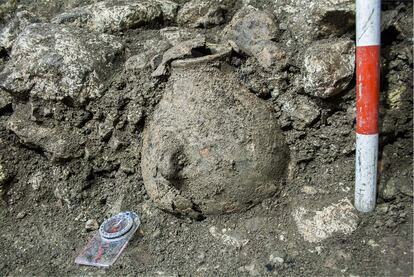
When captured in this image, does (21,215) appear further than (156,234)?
Yes

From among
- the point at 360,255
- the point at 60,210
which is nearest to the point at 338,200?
the point at 360,255

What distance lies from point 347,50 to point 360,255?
0.83 m

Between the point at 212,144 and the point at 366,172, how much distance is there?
63cm

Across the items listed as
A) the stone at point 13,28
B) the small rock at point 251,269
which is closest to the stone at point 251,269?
the small rock at point 251,269

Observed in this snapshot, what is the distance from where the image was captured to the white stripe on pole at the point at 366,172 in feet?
4.88

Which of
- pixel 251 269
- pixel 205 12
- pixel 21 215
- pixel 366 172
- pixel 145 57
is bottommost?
pixel 251 269

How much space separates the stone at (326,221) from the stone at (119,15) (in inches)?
48.8

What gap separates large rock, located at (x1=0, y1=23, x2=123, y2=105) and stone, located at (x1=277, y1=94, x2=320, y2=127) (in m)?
0.87

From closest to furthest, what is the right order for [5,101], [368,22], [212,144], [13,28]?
[368,22] → [212,144] → [5,101] → [13,28]

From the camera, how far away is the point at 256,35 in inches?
70.9

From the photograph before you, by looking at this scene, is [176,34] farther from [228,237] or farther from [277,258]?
[277,258]

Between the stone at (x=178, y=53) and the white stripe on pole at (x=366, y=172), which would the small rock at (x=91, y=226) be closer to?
the stone at (x=178, y=53)

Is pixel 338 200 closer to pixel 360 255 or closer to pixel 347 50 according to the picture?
pixel 360 255

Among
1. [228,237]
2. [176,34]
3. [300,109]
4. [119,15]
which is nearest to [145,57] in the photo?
[176,34]
